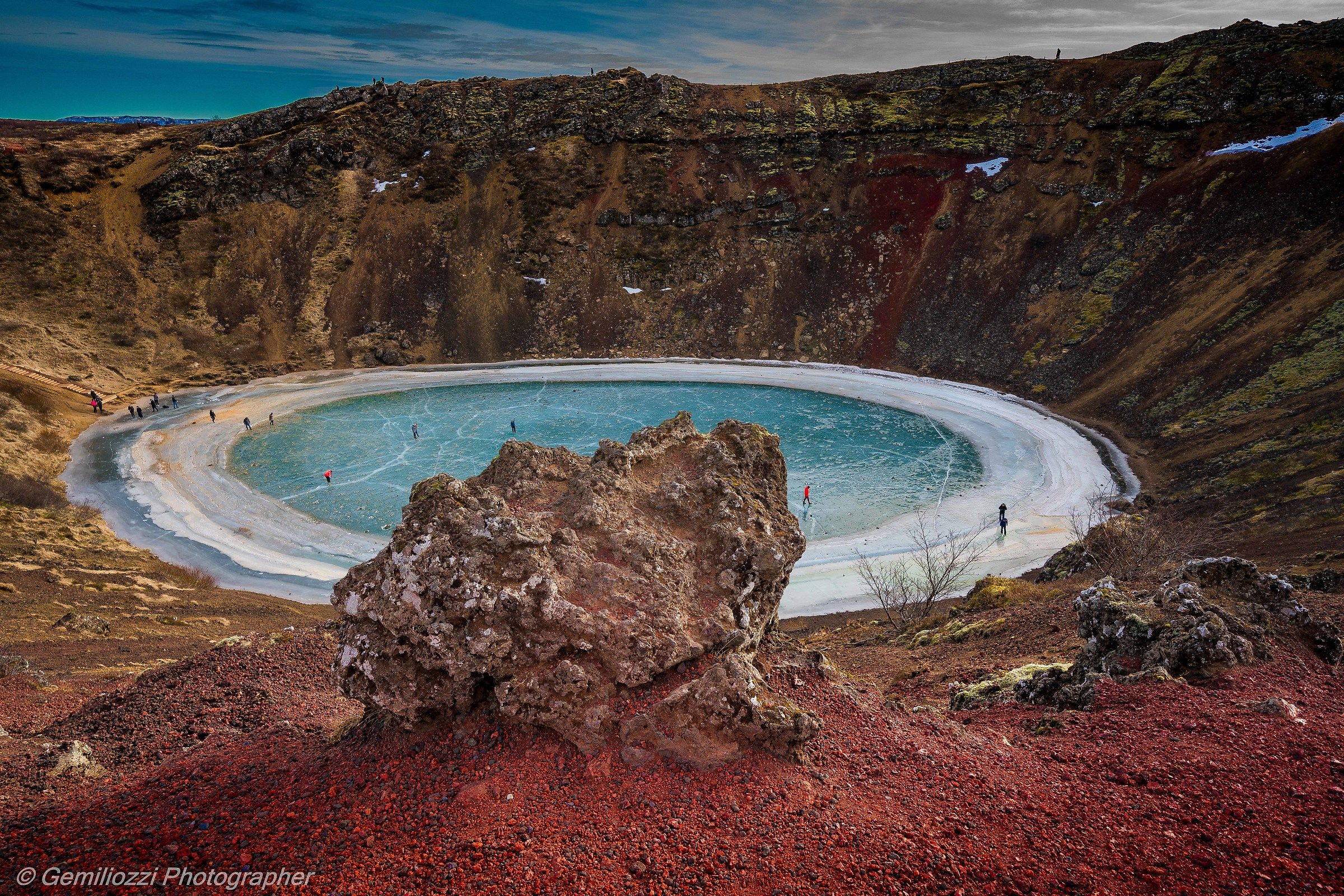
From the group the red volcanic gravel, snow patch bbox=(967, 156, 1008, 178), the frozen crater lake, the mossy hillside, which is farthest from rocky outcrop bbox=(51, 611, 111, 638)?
snow patch bbox=(967, 156, 1008, 178)

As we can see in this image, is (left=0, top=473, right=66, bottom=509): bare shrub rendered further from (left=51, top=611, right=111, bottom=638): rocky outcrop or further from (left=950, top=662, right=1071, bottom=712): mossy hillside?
(left=950, top=662, right=1071, bottom=712): mossy hillside

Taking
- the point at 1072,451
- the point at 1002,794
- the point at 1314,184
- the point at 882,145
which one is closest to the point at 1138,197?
the point at 1314,184

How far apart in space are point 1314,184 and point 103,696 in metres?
69.1

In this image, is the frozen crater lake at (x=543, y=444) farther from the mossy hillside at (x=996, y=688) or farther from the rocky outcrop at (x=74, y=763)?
the rocky outcrop at (x=74, y=763)

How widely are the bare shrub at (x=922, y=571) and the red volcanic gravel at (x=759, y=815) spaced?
1490cm

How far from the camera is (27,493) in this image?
118 ft

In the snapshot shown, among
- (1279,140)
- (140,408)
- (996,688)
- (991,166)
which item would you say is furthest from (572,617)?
(991,166)

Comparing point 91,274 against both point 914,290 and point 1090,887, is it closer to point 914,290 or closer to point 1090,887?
point 914,290

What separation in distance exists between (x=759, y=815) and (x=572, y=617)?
9.03 feet

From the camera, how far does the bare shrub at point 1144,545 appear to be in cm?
2095

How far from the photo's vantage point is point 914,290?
6506cm

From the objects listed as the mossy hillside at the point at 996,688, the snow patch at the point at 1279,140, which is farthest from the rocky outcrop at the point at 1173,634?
Result: the snow patch at the point at 1279,140

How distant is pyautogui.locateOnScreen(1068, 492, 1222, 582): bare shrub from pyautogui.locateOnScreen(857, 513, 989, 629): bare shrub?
15.1ft

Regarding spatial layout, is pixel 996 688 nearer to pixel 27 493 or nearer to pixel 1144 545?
pixel 1144 545
